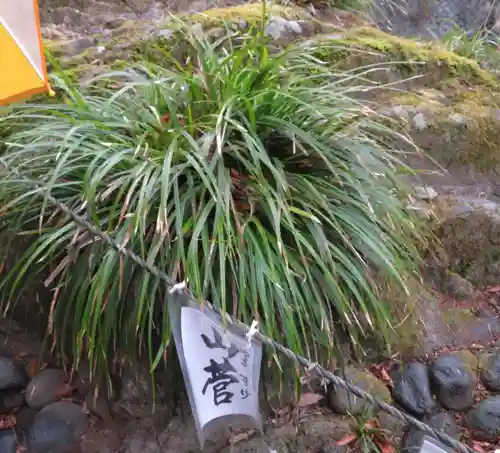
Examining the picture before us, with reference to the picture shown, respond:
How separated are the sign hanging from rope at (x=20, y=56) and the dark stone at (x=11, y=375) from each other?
1.14m

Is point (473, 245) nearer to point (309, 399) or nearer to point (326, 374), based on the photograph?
point (309, 399)

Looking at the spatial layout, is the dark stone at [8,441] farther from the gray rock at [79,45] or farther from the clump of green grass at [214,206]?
the gray rock at [79,45]

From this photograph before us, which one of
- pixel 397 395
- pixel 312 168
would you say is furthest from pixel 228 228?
pixel 397 395

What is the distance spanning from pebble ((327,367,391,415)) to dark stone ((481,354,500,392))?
1.47 feet

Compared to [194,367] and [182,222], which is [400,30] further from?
[194,367]

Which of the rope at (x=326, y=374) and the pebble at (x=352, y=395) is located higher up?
the rope at (x=326, y=374)

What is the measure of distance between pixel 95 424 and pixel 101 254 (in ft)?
2.24

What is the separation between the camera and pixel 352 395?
200 cm

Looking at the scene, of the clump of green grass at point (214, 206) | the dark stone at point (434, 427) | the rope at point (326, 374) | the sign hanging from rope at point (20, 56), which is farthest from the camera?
the dark stone at point (434, 427)

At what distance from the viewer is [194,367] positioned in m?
1.34

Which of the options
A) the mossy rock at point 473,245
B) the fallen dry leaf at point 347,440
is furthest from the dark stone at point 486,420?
the mossy rock at point 473,245

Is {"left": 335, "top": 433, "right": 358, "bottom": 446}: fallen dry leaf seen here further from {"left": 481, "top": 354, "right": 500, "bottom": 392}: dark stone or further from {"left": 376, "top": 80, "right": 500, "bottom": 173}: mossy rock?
{"left": 376, "top": 80, "right": 500, "bottom": 173}: mossy rock

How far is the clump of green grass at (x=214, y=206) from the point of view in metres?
1.66

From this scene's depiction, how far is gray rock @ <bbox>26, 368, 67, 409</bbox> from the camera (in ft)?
6.44
